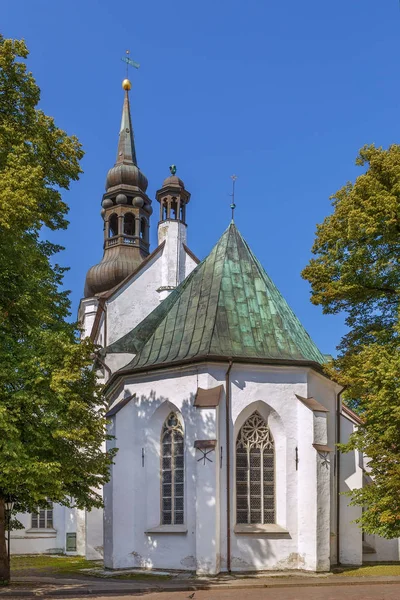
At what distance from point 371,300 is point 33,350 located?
363 inches

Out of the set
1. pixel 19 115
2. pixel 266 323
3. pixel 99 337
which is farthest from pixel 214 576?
pixel 99 337

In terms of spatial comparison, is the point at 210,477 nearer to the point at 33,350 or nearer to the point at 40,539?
the point at 33,350

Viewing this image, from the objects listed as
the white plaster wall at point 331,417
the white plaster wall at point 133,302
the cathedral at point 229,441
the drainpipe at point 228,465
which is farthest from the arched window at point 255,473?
the white plaster wall at point 133,302

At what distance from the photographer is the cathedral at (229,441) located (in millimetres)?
19594

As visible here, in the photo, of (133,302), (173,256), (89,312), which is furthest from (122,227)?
(133,302)

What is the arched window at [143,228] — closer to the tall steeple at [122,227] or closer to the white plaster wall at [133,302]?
the tall steeple at [122,227]

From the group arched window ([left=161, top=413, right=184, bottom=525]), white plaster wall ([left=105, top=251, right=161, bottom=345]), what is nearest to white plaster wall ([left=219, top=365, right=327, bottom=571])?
arched window ([left=161, top=413, right=184, bottom=525])

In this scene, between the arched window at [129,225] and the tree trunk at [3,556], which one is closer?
the tree trunk at [3,556]

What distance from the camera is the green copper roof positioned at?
21078mm

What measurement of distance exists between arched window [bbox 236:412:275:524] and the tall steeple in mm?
18186

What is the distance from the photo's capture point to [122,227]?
127 feet

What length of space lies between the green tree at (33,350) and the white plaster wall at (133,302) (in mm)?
13626

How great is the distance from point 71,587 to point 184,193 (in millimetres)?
20733

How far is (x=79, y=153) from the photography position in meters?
18.4
